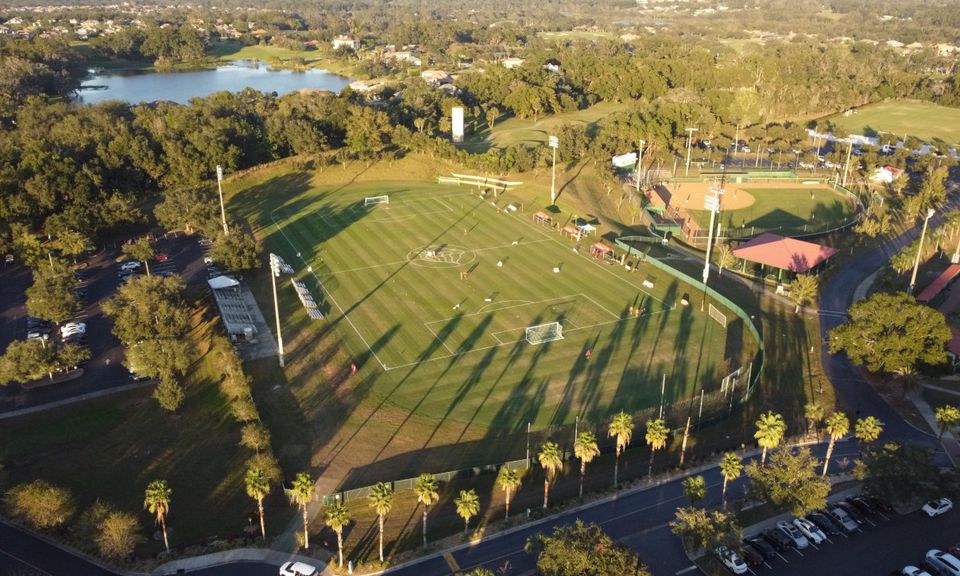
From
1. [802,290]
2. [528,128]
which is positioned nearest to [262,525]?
[802,290]

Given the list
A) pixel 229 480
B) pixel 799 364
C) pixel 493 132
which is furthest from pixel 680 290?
pixel 493 132

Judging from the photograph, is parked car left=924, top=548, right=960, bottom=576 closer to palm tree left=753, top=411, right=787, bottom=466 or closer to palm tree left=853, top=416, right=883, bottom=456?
palm tree left=853, top=416, right=883, bottom=456

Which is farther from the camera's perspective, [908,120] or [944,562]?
[908,120]

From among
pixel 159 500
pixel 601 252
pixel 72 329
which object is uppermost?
pixel 159 500

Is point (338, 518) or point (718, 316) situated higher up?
point (338, 518)

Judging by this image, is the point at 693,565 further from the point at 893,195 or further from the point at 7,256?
the point at 893,195

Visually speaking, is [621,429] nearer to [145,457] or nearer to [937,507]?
[937,507]
